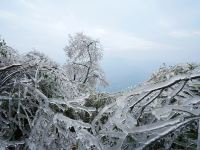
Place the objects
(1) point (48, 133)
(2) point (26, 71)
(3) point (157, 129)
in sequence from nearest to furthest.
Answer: (3) point (157, 129), (1) point (48, 133), (2) point (26, 71)

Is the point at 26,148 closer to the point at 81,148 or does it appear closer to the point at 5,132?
the point at 5,132

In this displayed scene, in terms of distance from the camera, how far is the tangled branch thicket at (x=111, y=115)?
2547 mm

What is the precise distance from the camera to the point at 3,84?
15.7 ft

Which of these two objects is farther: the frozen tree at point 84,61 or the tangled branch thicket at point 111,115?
the frozen tree at point 84,61

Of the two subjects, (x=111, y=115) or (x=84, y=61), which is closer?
(x=111, y=115)

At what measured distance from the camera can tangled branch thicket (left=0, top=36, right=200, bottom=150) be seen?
2547 millimetres

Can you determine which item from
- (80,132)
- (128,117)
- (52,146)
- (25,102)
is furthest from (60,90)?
(128,117)

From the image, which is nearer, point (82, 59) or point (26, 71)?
point (26, 71)

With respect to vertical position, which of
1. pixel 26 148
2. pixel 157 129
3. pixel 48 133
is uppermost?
pixel 157 129

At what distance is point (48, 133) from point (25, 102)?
4.75 ft

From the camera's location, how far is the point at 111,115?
3307 mm

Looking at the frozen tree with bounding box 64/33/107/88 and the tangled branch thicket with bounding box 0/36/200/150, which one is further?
the frozen tree with bounding box 64/33/107/88

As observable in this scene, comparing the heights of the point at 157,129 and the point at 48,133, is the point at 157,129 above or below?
above

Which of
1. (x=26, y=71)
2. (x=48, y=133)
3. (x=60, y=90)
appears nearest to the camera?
(x=48, y=133)
